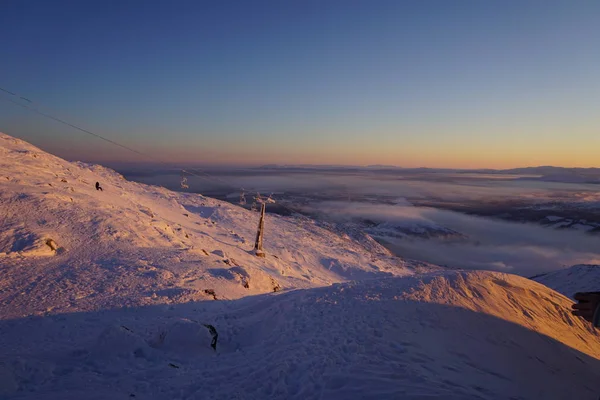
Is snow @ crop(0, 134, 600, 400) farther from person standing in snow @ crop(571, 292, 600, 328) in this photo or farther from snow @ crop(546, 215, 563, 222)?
snow @ crop(546, 215, 563, 222)

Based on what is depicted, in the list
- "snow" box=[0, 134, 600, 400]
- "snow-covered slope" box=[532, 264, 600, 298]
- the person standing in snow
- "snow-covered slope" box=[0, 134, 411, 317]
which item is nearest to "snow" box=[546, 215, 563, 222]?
"snow-covered slope" box=[532, 264, 600, 298]

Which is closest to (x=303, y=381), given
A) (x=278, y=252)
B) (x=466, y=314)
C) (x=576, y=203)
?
(x=466, y=314)

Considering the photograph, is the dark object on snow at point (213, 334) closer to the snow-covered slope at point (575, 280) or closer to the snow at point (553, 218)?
the snow-covered slope at point (575, 280)

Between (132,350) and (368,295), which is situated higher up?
(368,295)

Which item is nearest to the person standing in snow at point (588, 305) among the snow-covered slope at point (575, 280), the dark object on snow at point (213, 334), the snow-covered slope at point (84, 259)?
the dark object on snow at point (213, 334)

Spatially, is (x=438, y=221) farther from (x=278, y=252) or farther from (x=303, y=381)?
(x=303, y=381)

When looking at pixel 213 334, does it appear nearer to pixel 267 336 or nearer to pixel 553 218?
pixel 267 336

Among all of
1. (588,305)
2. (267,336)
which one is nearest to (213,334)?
(267,336)
